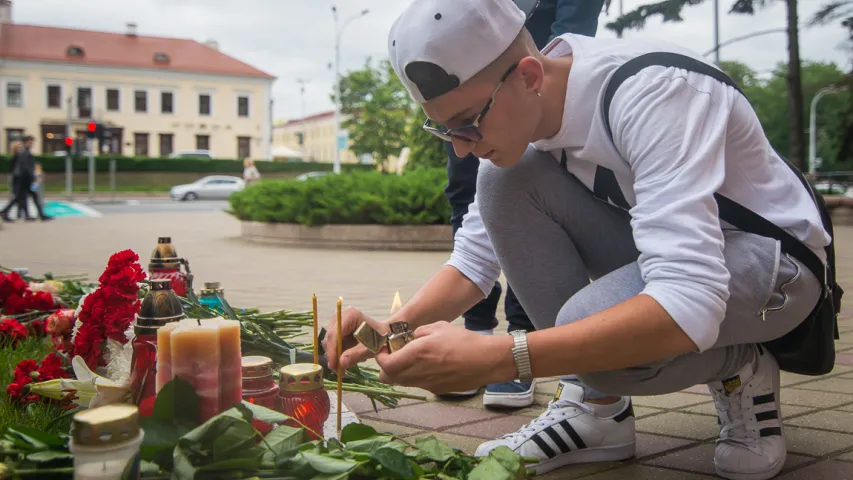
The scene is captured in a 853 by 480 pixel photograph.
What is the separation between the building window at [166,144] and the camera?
174 feet

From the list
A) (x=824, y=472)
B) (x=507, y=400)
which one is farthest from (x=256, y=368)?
(x=824, y=472)

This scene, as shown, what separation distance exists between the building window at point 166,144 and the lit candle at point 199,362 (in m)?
53.9

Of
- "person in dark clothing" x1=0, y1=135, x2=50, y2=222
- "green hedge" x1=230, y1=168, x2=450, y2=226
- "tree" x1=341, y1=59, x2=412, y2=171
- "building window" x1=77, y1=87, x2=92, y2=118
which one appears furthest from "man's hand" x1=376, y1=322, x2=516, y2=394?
"building window" x1=77, y1=87, x2=92, y2=118

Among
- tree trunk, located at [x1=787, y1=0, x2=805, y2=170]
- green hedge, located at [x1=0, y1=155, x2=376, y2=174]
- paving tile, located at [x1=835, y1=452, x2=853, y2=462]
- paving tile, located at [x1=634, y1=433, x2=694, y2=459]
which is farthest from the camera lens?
green hedge, located at [x1=0, y1=155, x2=376, y2=174]

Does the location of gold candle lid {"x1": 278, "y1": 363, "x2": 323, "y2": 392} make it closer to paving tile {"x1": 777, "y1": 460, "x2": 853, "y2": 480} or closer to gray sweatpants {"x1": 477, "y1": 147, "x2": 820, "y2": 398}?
gray sweatpants {"x1": 477, "y1": 147, "x2": 820, "y2": 398}

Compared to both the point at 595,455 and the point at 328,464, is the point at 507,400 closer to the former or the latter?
the point at 595,455

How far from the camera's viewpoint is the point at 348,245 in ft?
32.1

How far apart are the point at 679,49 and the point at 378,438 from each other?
107cm

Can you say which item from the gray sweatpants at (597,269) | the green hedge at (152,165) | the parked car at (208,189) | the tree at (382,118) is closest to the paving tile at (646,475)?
the gray sweatpants at (597,269)

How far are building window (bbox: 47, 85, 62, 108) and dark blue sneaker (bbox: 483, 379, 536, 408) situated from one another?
52.7 meters

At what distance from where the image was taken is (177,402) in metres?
1.58

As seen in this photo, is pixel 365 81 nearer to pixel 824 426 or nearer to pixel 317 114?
pixel 824 426

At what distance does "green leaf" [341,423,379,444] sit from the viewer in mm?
1738

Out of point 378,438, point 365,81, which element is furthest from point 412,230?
point 365,81
